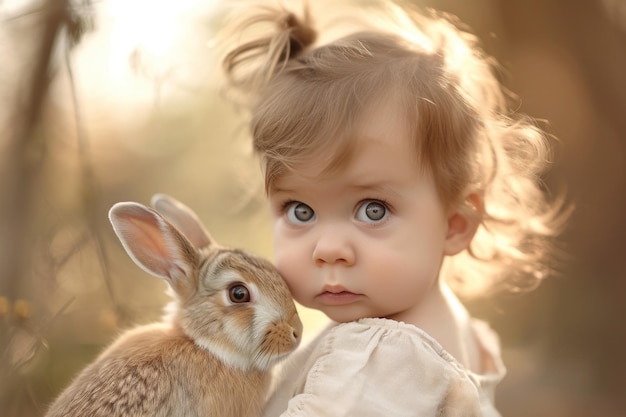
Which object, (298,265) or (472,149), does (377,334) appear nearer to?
(298,265)

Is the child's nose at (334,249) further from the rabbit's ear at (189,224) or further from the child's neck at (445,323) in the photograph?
the rabbit's ear at (189,224)

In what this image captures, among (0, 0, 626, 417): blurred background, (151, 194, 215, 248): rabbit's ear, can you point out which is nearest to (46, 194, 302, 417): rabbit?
(151, 194, 215, 248): rabbit's ear

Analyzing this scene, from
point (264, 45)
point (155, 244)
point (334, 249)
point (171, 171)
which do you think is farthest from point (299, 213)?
point (171, 171)

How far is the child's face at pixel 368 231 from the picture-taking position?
1.43 metres

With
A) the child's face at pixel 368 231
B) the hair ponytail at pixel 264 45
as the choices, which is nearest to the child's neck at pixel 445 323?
the child's face at pixel 368 231

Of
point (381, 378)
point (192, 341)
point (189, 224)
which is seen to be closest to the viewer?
point (381, 378)

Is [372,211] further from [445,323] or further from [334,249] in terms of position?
[445,323]

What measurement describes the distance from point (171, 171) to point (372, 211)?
4.74ft

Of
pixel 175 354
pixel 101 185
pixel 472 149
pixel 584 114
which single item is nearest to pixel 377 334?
pixel 175 354

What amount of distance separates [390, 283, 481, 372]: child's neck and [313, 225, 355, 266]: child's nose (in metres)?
0.18

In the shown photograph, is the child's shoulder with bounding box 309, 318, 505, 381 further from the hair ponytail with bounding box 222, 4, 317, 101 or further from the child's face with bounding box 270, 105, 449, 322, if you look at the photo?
the hair ponytail with bounding box 222, 4, 317, 101

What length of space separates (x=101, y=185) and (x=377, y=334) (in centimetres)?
128

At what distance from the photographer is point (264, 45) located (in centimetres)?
172

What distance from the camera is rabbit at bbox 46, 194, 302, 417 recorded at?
1326 mm
